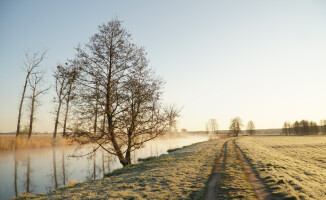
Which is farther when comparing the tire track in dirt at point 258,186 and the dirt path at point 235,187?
the tire track in dirt at point 258,186

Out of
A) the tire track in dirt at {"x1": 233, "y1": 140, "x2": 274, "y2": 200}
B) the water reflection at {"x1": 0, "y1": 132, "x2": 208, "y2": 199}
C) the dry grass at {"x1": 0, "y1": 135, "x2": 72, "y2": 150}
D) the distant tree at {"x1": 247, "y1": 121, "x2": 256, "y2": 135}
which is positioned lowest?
the distant tree at {"x1": 247, "y1": 121, "x2": 256, "y2": 135}

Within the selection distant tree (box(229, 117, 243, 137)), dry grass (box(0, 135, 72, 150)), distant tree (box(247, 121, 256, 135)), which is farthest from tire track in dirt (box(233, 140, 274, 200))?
distant tree (box(247, 121, 256, 135))

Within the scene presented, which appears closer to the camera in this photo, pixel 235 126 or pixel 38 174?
pixel 38 174

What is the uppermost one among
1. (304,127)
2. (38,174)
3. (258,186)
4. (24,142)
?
(24,142)

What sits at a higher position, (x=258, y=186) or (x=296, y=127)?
(x=258, y=186)

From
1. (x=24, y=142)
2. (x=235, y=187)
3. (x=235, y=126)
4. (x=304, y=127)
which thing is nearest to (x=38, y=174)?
(x=24, y=142)

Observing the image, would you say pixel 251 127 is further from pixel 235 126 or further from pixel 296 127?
pixel 235 126

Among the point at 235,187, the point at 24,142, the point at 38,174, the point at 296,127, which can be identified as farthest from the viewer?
the point at 296,127

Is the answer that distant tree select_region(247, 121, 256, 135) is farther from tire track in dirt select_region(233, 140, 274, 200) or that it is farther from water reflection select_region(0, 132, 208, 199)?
tire track in dirt select_region(233, 140, 274, 200)

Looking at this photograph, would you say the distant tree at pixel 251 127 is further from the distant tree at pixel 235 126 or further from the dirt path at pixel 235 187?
the dirt path at pixel 235 187

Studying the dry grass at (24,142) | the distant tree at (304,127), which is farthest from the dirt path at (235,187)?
the distant tree at (304,127)

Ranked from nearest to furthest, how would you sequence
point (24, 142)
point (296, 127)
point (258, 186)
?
point (258, 186), point (24, 142), point (296, 127)

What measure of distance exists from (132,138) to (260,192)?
10387 millimetres

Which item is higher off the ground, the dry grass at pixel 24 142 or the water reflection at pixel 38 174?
the dry grass at pixel 24 142
